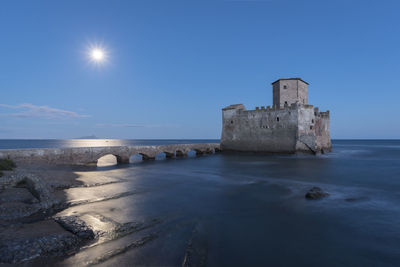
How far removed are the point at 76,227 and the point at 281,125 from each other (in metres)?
31.3

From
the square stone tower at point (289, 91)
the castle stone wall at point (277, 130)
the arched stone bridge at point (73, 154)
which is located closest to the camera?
the arched stone bridge at point (73, 154)

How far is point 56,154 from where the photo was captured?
19.1 m

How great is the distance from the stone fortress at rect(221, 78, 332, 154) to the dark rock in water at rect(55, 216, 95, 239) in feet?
100

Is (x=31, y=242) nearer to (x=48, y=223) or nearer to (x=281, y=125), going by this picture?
(x=48, y=223)

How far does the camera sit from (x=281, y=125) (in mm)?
31500

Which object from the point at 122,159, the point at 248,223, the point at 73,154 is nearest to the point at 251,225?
the point at 248,223

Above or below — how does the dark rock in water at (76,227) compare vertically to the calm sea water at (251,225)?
above

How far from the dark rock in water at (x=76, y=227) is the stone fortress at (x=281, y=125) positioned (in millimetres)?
30571

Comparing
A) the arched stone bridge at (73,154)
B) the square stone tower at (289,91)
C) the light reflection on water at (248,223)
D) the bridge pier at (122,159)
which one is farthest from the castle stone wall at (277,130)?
the bridge pier at (122,159)

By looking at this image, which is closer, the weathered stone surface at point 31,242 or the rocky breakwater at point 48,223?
the weathered stone surface at point 31,242

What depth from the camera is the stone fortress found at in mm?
30016

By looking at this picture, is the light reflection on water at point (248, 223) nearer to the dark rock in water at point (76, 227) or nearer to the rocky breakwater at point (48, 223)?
the rocky breakwater at point (48, 223)

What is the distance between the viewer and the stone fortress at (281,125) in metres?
30.0

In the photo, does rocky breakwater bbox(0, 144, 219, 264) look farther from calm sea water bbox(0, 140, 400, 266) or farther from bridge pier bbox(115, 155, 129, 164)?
bridge pier bbox(115, 155, 129, 164)
